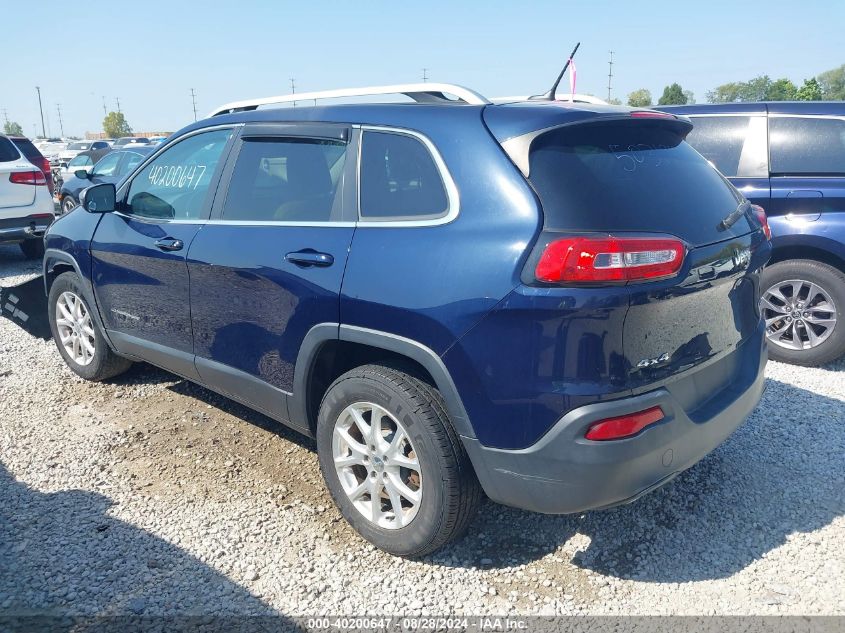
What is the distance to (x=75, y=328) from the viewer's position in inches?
195

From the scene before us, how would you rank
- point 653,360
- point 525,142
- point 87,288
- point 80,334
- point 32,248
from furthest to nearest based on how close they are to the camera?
point 32,248 → point 80,334 → point 87,288 → point 525,142 → point 653,360

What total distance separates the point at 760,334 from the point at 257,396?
2412mm

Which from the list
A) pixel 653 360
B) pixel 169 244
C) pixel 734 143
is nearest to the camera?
pixel 653 360

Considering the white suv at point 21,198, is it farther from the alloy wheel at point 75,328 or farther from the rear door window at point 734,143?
the rear door window at point 734,143

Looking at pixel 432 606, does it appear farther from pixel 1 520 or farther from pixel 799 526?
pixel 1 520

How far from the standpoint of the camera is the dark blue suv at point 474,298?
2.40 m

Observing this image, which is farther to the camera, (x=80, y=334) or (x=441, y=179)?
(x=80, y=334)

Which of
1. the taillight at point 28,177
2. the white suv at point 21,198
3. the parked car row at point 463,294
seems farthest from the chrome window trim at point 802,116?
the taillight at point 28,177

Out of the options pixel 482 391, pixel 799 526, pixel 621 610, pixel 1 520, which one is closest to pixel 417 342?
pixel 482 391

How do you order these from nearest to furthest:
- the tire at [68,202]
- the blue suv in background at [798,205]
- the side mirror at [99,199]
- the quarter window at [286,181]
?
1. the quarter window at [286,181]
2. the side mirror at [99,199]
3. the blue suv in background at [798,205]
4. the tire at [68,202]

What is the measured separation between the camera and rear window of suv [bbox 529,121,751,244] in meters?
2.47

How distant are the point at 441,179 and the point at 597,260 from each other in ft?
2.41

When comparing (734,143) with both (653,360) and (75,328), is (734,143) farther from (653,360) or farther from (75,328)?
(75,328)

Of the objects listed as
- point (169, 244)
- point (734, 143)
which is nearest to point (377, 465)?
point (169, 244)
